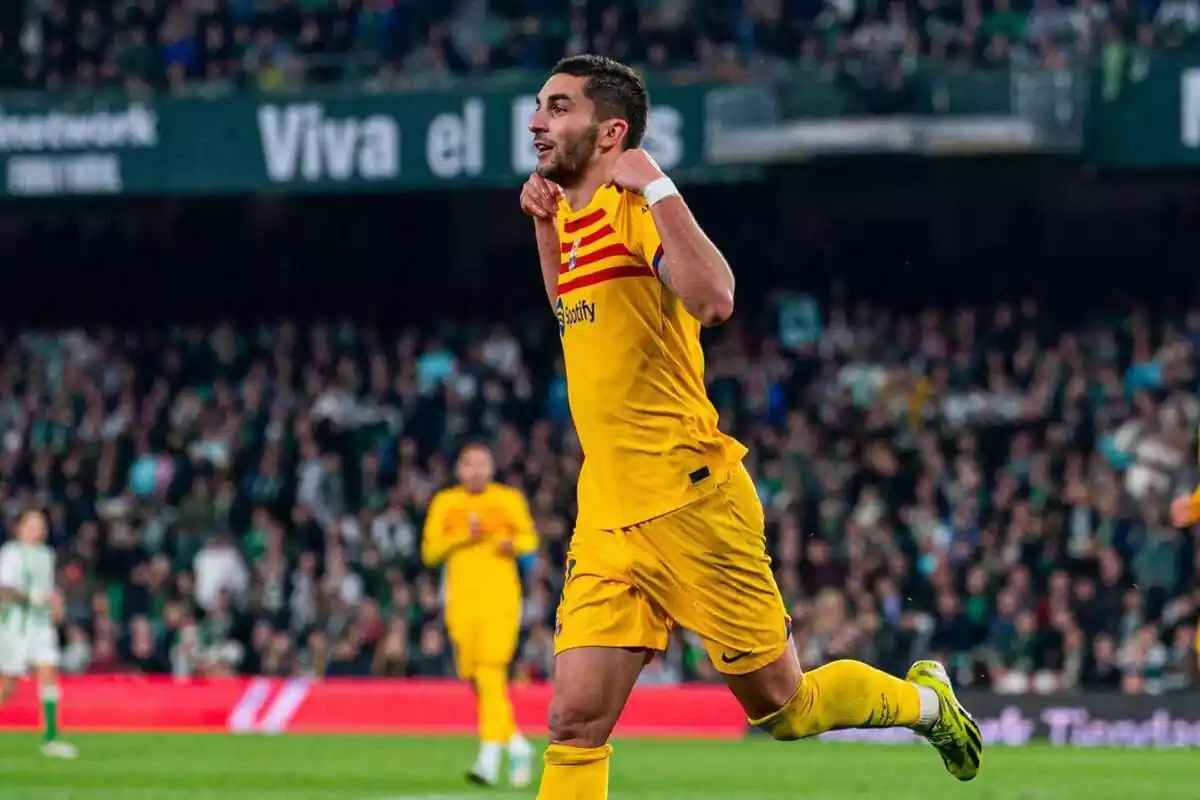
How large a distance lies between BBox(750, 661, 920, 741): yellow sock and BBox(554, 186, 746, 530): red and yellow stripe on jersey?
77 cm

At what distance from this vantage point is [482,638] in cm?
1468

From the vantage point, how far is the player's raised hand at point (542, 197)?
7191 mm

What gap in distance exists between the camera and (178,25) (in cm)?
2631

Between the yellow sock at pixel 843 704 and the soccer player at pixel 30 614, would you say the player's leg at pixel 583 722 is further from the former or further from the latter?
the soccer player at pixel 30 614

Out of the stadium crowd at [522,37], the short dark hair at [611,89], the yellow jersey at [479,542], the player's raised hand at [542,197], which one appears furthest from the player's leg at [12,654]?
the short dark hair at [611,89]

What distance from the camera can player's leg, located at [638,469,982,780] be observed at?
6.89 meters

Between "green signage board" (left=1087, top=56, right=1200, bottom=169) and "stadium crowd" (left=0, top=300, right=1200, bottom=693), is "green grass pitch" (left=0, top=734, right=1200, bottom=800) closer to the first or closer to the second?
"stadium crowd" (left=0, top=300, right=1200, bottom=693)

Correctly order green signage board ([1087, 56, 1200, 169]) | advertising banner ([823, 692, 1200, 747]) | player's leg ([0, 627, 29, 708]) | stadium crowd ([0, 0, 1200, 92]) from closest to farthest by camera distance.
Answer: player's leg ([0, 627, 29, 708]) → advertising banner ([823, 692, 1200, 747]) → green signage board ([1087, 56, 1200, 169]) → stadium crowd ([0, 0, 1200, 92])

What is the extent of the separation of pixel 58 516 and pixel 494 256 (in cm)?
600

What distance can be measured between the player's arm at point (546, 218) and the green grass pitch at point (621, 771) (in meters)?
5.50

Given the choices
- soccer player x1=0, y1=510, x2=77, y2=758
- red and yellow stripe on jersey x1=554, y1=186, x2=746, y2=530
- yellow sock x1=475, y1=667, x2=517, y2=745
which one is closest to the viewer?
red and yellow stripe on jersey x1=554, y1=186, x2=746, y2=530

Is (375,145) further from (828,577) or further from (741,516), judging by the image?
(741,516)

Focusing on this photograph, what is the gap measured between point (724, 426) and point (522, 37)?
4.84m

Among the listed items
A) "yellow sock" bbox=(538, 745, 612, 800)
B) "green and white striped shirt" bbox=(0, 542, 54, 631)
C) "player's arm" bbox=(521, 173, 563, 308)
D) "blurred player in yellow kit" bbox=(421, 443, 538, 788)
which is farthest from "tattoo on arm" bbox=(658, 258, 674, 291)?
"green and white striped shirt" bbox=(0, 542, 54, 631)
